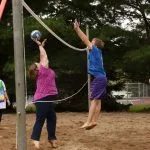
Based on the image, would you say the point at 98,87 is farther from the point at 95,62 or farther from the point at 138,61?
the point at 138,61

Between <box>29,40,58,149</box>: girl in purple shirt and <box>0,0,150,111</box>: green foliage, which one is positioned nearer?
<box>29,40,58,149</box>: girl in purple shirt

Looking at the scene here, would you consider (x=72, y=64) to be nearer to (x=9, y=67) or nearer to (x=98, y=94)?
(x=9, y=67)

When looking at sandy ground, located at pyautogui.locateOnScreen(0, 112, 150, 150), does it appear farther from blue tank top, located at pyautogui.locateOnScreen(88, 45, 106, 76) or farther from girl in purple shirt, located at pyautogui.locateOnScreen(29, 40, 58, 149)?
blue tank top, located at pyautogui.locateOnScreen(88, 45, 106, 76)

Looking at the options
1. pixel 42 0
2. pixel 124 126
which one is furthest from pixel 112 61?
pixel 124 126

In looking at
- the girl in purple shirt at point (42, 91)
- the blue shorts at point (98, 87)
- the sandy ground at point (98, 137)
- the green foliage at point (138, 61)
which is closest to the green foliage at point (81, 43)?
the green foliage at point (138, 61)

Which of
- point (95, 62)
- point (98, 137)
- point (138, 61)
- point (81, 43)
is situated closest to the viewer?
point (95, 62)

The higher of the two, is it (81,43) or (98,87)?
(81,43)

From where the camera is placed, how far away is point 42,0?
24.6m

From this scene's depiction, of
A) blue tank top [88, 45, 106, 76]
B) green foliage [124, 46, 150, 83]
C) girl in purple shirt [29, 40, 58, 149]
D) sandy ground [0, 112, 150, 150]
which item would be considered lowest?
sandy ground [0, 112, 150, 150]

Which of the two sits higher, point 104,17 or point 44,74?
point 104,17

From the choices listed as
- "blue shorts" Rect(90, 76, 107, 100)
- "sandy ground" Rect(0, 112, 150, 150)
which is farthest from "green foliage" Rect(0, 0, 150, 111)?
"blue shorts" Rect(90, 76, 107, 100)

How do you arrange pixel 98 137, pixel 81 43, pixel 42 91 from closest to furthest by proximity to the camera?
pixel 42 91 < pixel 98 137 < pixel 81 43

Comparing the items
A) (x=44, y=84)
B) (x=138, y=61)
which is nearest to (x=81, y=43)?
(x=138, y=61)

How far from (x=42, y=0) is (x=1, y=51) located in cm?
287
